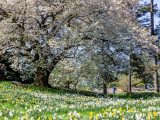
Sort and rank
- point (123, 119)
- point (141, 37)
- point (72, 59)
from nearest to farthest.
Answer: point (123, 119) → point (72, 59) → point (141, 37)

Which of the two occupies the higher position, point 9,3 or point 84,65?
point 9,3

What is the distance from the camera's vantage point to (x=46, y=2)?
3250cm

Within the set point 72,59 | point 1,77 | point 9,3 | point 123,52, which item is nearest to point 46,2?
point 9,3

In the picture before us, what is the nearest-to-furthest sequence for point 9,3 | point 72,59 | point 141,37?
point 9,3
point 72,59
point 141,37

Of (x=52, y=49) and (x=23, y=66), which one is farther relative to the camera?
(x=23, y=66)

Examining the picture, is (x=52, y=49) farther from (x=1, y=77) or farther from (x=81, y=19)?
(x=1, y=77)

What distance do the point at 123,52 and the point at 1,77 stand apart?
11.5 m


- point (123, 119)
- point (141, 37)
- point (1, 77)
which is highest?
point (141, 37)

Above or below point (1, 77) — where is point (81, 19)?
above

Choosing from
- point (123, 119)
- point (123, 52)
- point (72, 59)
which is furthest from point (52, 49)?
point (123, 119)

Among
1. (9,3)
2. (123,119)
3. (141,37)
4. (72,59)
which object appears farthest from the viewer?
(141,37)

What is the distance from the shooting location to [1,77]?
3909 centimetres

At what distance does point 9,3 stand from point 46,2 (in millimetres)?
2715

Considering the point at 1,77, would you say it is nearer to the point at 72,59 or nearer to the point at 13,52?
the point at 13,52
